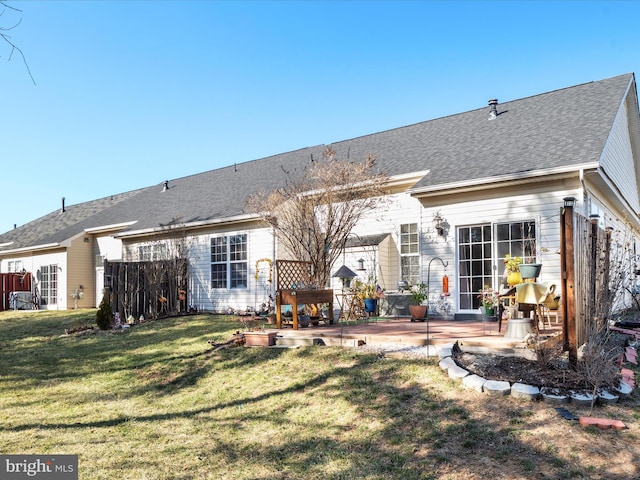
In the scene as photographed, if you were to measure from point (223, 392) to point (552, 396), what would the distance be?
393 centimetres

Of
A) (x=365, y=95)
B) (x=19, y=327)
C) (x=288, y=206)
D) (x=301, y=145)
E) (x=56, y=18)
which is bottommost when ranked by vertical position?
(x=19, y=327)

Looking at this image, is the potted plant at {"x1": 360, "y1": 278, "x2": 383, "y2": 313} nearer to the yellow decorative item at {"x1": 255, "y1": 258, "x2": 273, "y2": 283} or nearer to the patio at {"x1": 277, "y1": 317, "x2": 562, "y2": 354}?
the patio at {"x1": 277, "y1": 317, "x2": 562, "y2": 354}

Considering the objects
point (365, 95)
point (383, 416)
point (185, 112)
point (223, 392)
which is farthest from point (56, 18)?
point (365, 95)

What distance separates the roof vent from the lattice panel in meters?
7.37

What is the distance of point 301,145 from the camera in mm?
19562

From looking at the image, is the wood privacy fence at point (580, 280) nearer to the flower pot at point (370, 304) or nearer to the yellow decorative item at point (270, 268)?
the flower pot at point (370, 304)

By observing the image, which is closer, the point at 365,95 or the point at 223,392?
the point at 223,392

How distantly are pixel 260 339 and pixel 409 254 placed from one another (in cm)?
535

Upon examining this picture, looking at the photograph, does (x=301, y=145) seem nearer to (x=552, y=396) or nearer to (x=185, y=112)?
(x=185, y=112)

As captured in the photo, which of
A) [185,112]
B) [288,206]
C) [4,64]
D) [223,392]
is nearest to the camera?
[4,64]

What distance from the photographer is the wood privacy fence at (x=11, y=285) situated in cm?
2212

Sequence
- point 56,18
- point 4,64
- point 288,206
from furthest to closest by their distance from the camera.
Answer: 1. point 288,206
2. point 56,18
3. point 4,64

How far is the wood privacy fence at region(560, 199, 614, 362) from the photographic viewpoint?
17.2ft

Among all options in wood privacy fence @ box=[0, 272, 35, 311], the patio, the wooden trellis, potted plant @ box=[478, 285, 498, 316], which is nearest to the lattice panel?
the wooden trellis
